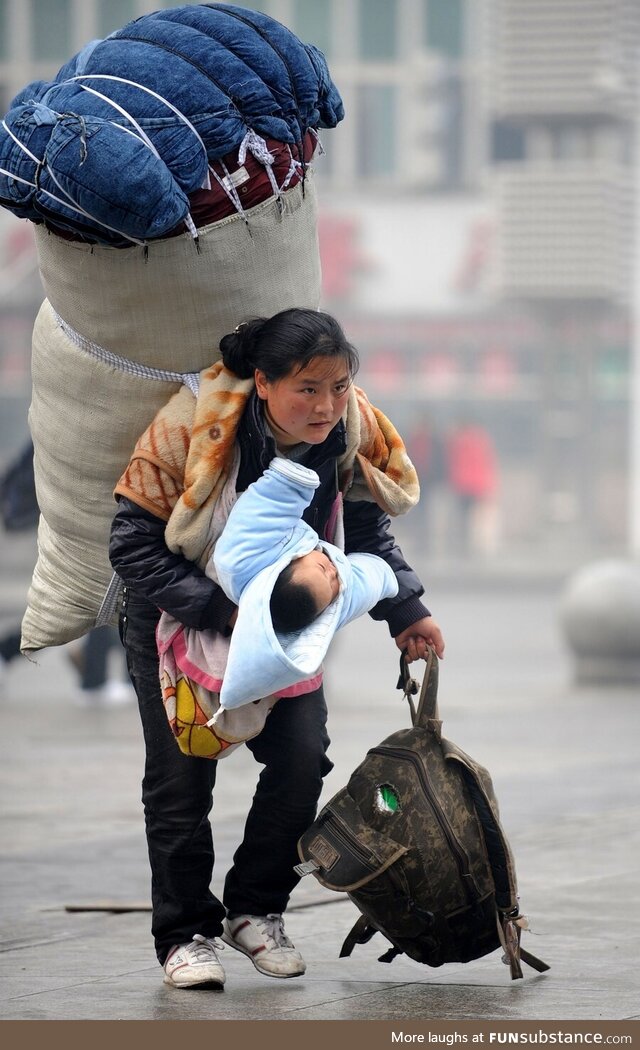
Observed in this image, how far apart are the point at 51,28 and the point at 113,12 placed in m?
1.26

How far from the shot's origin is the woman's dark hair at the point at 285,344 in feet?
13.0

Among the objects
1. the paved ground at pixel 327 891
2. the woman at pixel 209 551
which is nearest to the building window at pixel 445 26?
the paved ground at pixel 327 891

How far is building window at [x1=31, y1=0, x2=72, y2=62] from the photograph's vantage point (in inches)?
1416

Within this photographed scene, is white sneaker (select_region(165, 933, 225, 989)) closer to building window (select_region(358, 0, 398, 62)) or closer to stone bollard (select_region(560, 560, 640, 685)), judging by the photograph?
stone bollard (select_region(560, 560, 640, 685))

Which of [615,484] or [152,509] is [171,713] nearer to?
[152,509]

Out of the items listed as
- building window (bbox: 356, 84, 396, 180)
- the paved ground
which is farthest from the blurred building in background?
the paved ground

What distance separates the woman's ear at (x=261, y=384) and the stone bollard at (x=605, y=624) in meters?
7.90

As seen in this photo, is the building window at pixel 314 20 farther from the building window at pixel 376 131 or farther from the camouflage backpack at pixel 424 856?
the camouflage backpack at pixel 424 856

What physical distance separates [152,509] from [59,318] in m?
0.60

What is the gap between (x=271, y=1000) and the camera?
161 inches

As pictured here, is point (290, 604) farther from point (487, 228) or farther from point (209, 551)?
point (487, 228)

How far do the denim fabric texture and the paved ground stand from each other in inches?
65.7

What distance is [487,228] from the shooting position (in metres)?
34.2

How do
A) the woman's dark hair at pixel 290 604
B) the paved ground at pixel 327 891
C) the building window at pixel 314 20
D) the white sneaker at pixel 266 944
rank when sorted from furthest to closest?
the building window at pixel 314 20 → the white sneaker at pixel 266 944 → the paved ground at pixel 327 891 → the woman's dark hair at pixel 290 604
